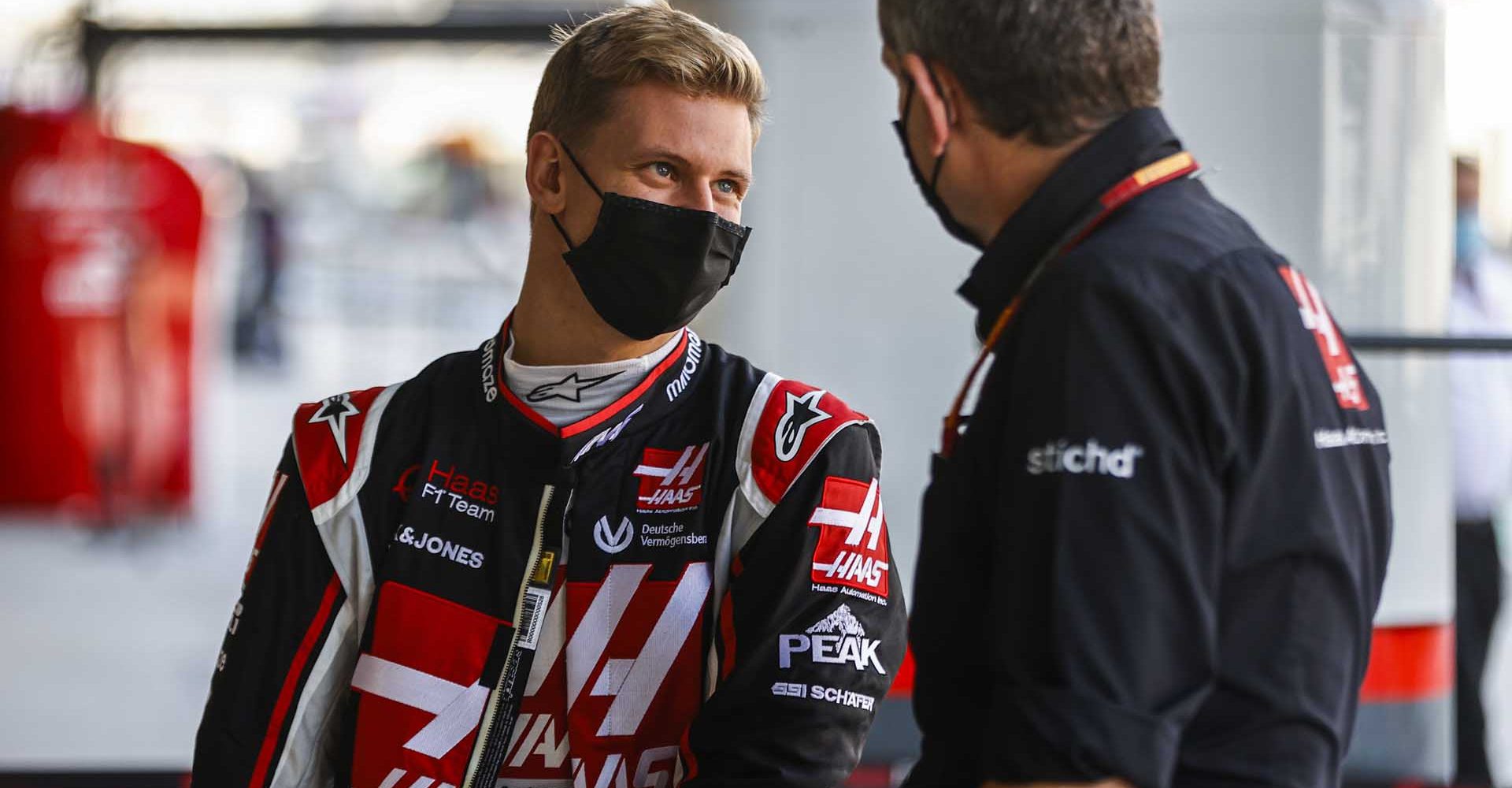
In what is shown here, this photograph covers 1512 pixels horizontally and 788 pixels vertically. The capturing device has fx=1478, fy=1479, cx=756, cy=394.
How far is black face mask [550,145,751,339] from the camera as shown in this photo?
68.1 inches

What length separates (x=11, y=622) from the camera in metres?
3.92

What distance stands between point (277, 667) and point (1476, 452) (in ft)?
10.3

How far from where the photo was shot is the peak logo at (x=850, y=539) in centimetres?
159

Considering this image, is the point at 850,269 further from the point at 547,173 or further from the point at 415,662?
the point at 415,662

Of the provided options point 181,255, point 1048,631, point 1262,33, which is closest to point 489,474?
point 1048,631

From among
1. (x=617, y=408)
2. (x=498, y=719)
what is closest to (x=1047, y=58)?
(x=617, y=408)

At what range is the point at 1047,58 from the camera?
3.68 ft

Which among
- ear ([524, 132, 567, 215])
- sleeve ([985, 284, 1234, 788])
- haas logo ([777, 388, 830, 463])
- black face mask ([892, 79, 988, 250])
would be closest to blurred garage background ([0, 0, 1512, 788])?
ear ([524, 132, 567, 215])

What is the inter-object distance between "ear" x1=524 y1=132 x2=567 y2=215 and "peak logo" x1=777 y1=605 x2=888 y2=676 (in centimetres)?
60

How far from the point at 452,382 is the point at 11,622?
273cm

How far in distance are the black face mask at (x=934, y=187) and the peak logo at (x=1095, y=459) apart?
0.25 m

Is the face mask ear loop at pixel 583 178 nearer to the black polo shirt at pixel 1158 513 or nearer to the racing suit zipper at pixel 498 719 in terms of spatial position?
the racing suit zipper at pixel 498 719

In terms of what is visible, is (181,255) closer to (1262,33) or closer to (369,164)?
(369,164)

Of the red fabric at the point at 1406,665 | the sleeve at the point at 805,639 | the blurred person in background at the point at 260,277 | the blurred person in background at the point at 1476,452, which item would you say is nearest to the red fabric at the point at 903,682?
the red fabric at the point at 1406,665
